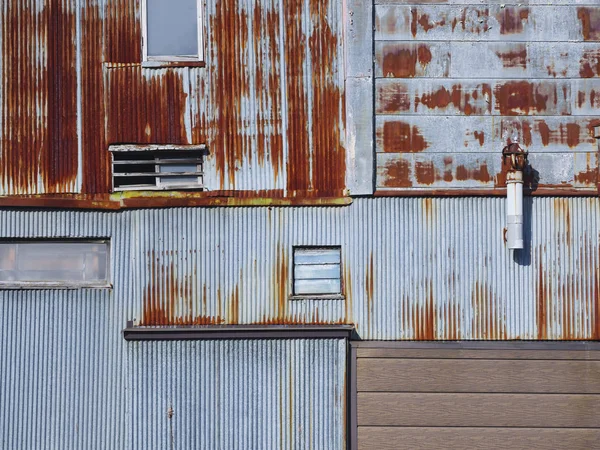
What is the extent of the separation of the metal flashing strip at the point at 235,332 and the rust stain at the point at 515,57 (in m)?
4.76

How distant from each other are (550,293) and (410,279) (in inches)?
84.3

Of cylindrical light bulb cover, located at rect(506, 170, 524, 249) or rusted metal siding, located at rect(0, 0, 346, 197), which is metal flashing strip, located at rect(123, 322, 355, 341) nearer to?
rusted metal siding, located at rect(0, 0, 346, 197)

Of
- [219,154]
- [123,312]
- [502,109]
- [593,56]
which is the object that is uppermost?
[593,56]

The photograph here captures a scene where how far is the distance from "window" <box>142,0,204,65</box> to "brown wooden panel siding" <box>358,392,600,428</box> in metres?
5.94

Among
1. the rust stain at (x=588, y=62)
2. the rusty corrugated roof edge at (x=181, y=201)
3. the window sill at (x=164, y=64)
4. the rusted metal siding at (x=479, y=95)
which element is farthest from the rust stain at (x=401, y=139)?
the window sill at (x=164, y=64)

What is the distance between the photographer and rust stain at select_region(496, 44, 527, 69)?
1010 cm

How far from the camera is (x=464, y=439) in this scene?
32.0 feet

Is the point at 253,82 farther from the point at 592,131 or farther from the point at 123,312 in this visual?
the point at 592,131

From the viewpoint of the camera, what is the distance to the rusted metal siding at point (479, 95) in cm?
1005

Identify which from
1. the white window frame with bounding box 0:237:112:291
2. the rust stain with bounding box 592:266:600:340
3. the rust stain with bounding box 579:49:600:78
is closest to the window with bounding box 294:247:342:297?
the white window frame with bounding box 0:237:112:291

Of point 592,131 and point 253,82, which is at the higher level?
point 253,82

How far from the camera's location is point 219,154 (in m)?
10.1

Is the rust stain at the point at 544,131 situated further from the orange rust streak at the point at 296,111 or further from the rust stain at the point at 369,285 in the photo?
the orange rust streak at the point at 296,111

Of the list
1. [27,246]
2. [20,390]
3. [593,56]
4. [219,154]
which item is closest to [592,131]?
[593,56]
